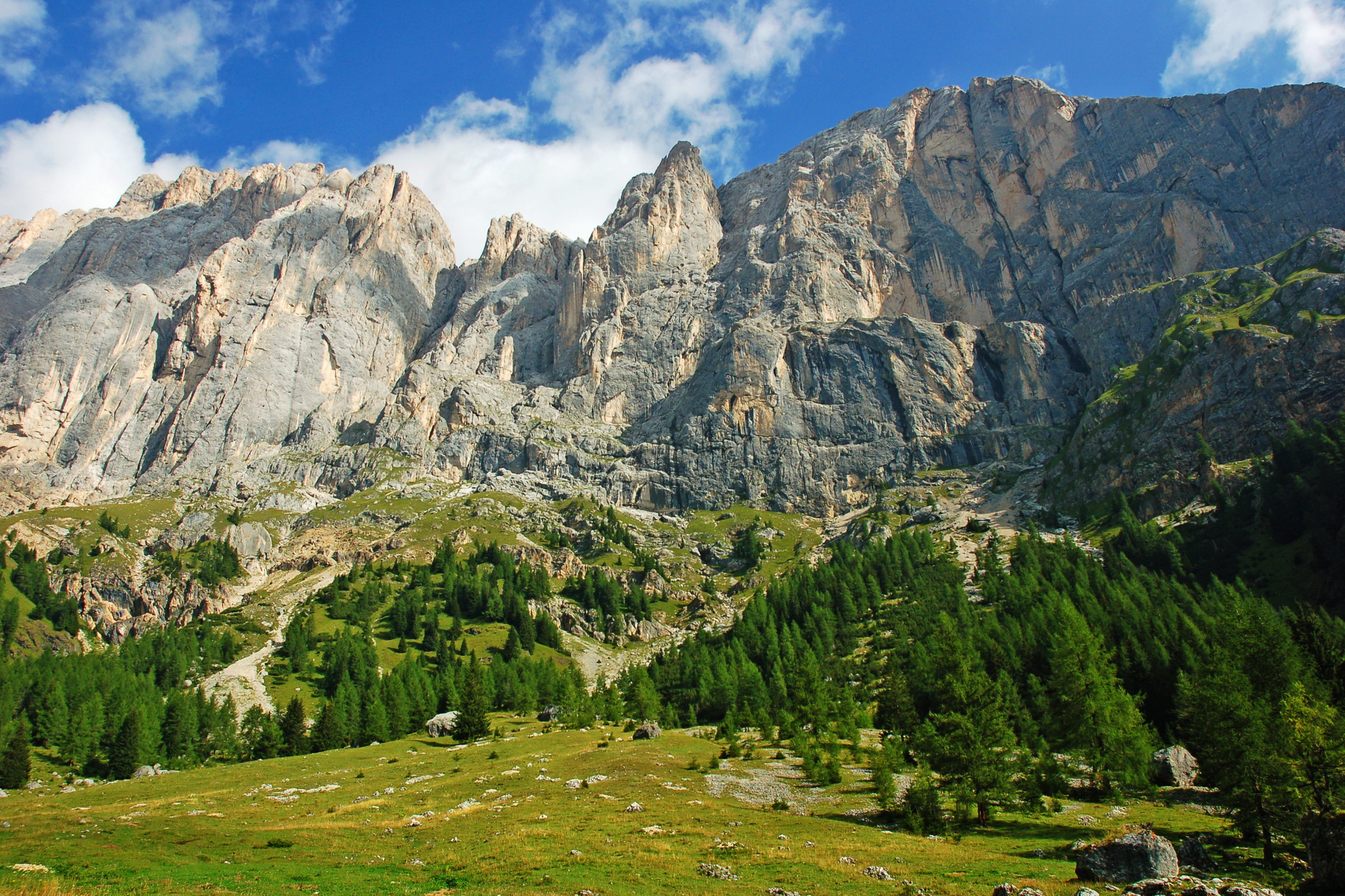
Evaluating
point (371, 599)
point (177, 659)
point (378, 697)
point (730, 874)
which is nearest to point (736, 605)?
point (371, 599)

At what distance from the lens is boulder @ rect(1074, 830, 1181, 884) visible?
931 inches

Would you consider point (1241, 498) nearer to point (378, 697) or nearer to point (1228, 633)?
point (1228, 633)

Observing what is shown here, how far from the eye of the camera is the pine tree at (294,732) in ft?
292

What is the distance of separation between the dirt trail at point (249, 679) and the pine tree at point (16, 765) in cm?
3687

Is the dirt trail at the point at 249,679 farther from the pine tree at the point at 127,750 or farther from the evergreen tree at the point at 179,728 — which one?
the pine tree at the point at 127,750

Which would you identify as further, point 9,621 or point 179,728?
point 9,621

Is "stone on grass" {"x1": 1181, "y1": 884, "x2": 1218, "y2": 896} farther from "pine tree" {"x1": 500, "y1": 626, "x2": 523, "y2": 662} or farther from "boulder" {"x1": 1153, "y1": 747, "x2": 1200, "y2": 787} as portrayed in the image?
"pine tree" {"x1": 500, "y1": 626, "x2": 523, "y2": 662}

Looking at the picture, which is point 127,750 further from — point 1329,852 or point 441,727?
point 1329,852

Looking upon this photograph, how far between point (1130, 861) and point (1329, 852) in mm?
6006

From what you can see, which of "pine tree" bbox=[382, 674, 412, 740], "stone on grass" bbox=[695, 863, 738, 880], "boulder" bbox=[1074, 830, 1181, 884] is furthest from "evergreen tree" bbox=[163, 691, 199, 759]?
"boulder" bbox=[1074, 830, 1181, 884]

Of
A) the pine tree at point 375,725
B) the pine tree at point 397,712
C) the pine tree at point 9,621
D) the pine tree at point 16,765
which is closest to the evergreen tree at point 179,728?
the pine tree at point 16,765

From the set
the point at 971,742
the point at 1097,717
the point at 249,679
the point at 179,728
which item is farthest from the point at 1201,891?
the point at 249,679

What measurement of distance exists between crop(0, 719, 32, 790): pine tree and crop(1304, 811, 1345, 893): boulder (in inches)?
4001

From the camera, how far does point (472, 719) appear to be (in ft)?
282
